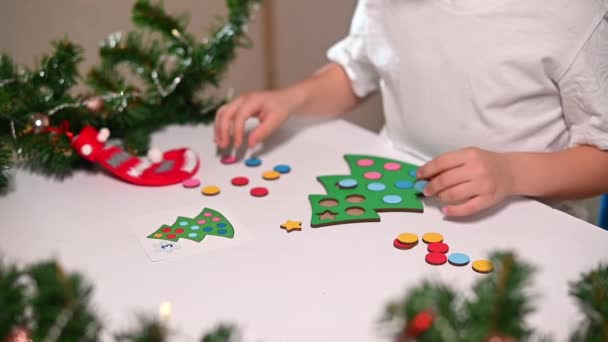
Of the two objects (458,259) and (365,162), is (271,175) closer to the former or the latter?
(365,162)

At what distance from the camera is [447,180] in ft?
2.29

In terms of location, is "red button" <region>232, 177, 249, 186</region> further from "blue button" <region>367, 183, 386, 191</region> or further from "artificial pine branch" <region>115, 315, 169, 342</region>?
"artificial pine branch" <region>115, 315, 169, 342</region>

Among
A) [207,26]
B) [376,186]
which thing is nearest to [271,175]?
[376,186]

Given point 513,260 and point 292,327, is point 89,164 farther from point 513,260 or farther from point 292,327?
point 513,260

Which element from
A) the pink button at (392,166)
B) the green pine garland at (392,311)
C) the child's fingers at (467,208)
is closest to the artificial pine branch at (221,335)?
the green pine garland at (392,311)

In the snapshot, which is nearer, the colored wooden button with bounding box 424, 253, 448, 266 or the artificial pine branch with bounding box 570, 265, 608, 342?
the artificial pine branch with bounding box 570, 265, 608, 342

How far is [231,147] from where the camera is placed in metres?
0.90

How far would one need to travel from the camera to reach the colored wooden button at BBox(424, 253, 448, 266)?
59 cm

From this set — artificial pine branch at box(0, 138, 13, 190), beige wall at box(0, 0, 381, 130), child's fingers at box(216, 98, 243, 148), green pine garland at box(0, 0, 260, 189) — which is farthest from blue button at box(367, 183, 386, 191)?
beige wall at box(0, 0, 381, 130)

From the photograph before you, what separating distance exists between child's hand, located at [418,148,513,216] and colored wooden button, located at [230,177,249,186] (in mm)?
216

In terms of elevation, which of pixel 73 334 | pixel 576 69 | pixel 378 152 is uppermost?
pixel 73 334

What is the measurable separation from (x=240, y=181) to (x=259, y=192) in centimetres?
4

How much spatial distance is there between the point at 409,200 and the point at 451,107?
0.74ft

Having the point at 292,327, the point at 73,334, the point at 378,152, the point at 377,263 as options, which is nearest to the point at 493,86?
the point at 378,152
